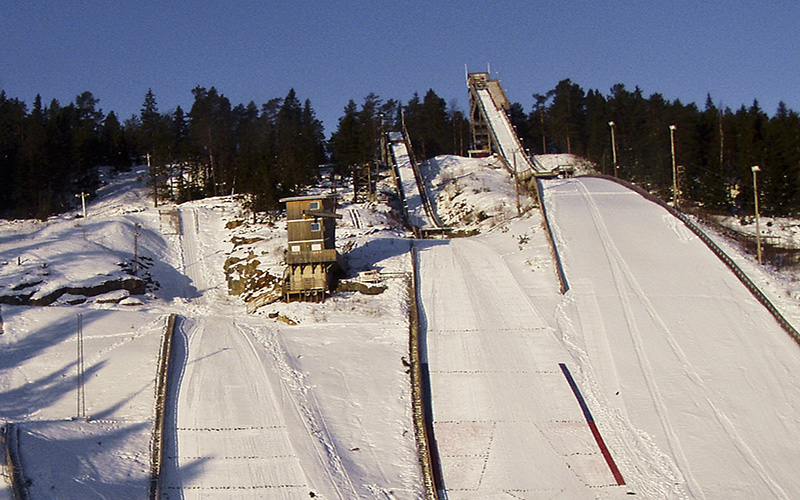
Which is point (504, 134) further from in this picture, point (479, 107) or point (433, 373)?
point (433, 373)

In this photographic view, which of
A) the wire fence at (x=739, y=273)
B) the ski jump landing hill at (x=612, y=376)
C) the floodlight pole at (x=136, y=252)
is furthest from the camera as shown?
the floodlight pole at (x=136, y=252)

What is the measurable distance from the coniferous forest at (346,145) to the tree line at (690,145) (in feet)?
0.30

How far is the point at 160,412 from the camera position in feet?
66.6

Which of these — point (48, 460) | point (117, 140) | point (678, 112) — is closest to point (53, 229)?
point (48, 460)

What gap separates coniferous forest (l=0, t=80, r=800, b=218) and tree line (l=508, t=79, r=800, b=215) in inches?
3.5

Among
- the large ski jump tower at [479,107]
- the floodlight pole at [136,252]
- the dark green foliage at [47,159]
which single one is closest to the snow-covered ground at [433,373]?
the floodlight pole at [136,252]

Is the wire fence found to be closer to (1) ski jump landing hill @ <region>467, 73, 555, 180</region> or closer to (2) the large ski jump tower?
(1) ski jump landing hill @ <region>467, 73, 555, 180</region>

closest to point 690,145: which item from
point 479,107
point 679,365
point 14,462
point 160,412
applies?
point 479,107

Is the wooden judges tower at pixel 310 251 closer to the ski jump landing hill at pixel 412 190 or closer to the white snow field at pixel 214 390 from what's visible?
the white snow field at pixel 214 390

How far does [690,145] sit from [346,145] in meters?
24.3

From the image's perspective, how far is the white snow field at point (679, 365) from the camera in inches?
739

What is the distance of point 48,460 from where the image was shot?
17266mm

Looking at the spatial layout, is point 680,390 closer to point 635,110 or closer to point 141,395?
point 141,395

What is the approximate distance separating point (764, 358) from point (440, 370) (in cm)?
1050
